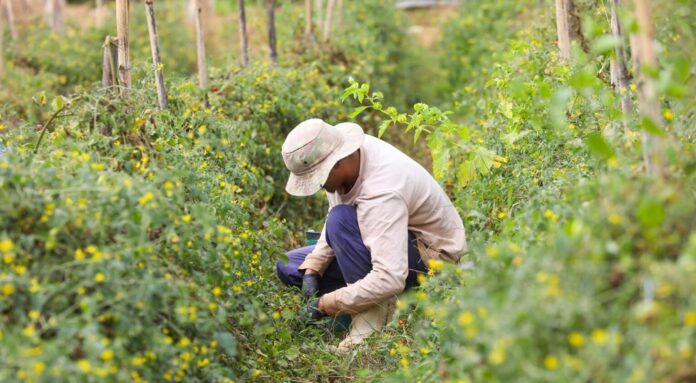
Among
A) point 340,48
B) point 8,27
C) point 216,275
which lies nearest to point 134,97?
point 216,275

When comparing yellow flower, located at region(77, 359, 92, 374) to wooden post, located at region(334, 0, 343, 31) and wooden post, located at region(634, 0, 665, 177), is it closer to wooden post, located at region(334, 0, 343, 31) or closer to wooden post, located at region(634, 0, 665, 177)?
wooden post, located at region(634, 0, 665, 177)

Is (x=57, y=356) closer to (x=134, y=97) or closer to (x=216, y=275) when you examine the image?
(x=216, y=275)

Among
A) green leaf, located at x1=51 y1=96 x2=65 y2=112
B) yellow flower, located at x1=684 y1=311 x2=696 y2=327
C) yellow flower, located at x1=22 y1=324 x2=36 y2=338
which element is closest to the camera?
yellow flower, located at x1=684 y1=311 x2=696 y2=327

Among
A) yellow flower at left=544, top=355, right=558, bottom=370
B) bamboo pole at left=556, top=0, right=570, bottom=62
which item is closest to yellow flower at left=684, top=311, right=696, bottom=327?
yellow flower at left=544, top=355, right=558, bottom=370

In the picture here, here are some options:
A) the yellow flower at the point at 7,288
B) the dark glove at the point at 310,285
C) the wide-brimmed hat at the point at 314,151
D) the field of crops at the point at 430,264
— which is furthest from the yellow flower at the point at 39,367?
the dark glove at the point at 310,285

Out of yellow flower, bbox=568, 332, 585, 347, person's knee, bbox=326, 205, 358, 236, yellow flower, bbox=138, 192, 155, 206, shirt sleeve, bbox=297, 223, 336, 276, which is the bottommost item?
shirt sleeve, bbox=297, 223, 336, 276

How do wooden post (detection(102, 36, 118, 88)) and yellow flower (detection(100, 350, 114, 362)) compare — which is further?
wooden post (detection(102, 36, 118, 88))

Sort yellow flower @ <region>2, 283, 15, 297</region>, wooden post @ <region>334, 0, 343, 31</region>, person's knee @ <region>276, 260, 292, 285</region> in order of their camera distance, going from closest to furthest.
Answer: yellow flower @ <region>2, 283, 15, 297</region> < person's knee @ <region>276, 260, 292, 285</region> < wooden post @ <region>334, 0, 343, 31</region>

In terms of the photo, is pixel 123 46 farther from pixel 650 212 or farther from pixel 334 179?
pixel 650 212

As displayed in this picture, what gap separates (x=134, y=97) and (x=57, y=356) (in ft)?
4.75

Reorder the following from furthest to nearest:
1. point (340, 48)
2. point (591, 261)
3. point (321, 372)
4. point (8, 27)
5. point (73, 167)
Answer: point (8, 27), point (340, 48), point (321, 372), point (73, 167), point (591, 261)

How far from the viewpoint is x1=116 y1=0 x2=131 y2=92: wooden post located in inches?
144

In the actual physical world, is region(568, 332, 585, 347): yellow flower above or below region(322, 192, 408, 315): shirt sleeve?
above

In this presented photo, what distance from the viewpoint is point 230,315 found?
107 inches
